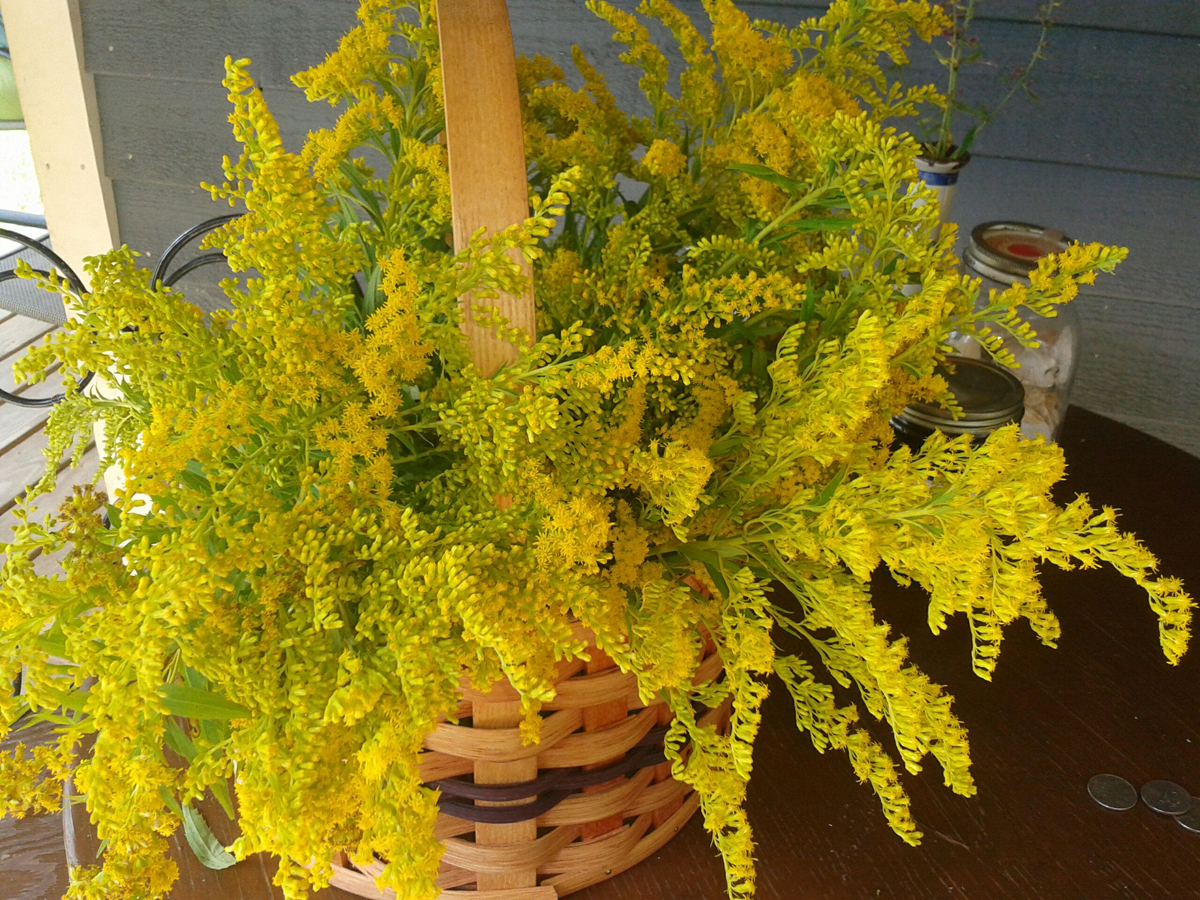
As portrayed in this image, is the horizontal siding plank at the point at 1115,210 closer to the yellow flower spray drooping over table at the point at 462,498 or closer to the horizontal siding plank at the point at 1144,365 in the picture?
the horizontal siding plank at the point at 1144,365

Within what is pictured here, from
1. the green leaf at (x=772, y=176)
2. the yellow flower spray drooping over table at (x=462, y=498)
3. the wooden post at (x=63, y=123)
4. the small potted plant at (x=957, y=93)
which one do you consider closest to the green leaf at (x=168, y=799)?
the yellow flower spray drooping over table at (x=462, y=498)

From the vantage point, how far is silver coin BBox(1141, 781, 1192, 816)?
0.61 meters

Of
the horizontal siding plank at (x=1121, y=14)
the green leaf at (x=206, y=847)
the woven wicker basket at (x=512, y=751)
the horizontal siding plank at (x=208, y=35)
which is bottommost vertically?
the green leaf at (x=206, y=847)

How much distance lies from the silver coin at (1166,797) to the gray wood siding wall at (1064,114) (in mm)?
879

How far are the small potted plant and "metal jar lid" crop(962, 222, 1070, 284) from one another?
8cm

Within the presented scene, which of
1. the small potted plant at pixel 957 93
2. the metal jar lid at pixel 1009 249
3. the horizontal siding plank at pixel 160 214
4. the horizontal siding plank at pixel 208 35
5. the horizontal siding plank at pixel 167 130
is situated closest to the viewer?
the metal jar lid at pixel 1009 249

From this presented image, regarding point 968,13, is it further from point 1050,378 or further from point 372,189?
point 372,189

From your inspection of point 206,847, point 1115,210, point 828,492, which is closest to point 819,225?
point 828,492

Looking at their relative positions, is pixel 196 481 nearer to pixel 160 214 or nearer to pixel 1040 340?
pixel 1040 340

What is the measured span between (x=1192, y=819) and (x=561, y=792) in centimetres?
44

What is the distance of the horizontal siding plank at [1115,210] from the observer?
123 centimetres

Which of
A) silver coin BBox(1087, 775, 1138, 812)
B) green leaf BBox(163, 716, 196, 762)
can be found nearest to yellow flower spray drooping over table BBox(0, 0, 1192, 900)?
green leaf BBox(163, 716, 196, 762)

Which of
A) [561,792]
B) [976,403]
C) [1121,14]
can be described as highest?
[1121,14]

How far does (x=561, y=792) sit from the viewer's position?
48 cm
